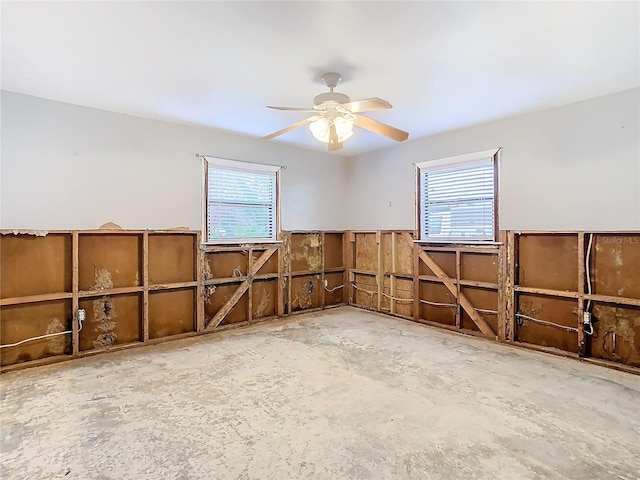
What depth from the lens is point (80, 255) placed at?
3.93 meters

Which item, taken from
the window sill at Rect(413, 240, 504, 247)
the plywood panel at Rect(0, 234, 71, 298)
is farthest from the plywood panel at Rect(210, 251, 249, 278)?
the window sill at Rect(413, 240, 504, 247)

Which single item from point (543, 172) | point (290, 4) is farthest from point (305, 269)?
point (290, 4)

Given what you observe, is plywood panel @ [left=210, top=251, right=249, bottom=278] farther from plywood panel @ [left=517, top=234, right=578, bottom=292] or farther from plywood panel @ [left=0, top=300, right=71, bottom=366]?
plywood panel @ [left=517, top=234, right=578, bottom=292]

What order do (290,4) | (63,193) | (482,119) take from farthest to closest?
(482,119) → (63,193) → (290,4)

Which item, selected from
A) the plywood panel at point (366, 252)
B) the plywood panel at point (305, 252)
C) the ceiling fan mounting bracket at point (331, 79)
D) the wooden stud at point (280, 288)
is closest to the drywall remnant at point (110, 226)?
the wooden stud at point (280, 288)

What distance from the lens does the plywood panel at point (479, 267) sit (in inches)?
179

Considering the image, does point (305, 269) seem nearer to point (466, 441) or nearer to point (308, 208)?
point (308, 208)

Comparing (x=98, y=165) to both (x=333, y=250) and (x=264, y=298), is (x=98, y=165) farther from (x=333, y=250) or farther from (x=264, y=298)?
(x=333, y=250)

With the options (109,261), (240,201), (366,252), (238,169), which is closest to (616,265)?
(366,252)

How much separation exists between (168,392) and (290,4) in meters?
3.05

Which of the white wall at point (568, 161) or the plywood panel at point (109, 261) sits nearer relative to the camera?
the white wall at point (568, 161)

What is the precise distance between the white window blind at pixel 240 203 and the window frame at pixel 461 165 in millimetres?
2219

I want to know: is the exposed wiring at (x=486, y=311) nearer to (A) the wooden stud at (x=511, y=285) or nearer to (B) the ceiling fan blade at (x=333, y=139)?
(A) the wooden stud at (x=511, y=285)

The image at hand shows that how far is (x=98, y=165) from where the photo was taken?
4043 mm
